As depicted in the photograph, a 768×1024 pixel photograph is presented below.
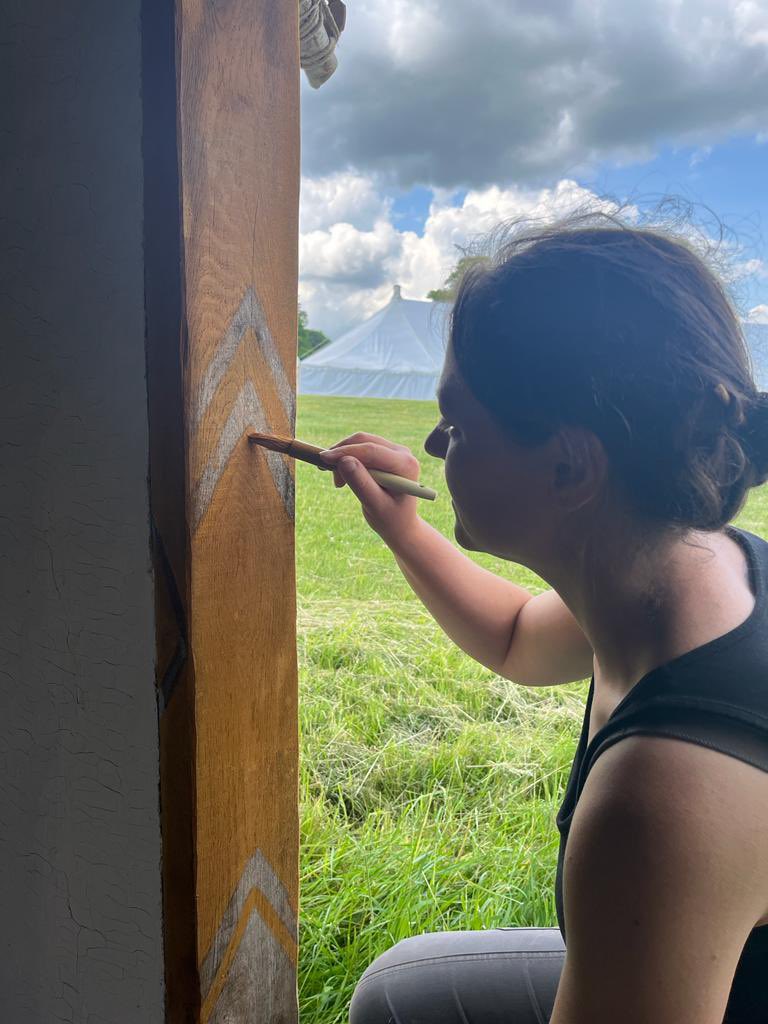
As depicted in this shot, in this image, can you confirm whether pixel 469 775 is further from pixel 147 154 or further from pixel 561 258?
pixel 147 154

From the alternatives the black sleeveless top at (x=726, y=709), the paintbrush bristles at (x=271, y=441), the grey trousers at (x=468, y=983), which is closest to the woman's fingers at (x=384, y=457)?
the paintbrush bristles at (x=271, y=441)

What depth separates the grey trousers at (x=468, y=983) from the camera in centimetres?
81

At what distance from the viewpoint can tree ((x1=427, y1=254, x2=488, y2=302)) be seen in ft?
2.04

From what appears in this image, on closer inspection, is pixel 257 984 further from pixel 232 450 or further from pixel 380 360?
pixel 380 360

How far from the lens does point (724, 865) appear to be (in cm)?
40

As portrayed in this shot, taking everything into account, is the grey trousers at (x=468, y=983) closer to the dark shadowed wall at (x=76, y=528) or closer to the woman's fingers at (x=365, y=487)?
the dark shadowed wall at (x=76, y=528)

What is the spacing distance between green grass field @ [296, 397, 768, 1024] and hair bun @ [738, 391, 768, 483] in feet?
0.57

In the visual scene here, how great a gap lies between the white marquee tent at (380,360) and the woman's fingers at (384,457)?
1024mm

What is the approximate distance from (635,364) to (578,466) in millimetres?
78

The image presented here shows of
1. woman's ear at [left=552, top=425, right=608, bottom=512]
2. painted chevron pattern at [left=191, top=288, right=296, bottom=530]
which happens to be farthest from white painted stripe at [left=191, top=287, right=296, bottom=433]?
woman's ear at [left=552, top=425, right=608, bottom=512]

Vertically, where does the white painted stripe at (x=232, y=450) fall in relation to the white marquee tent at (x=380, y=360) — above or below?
above

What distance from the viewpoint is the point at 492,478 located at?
60 cm

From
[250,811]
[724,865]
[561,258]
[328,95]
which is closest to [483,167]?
[328,95]

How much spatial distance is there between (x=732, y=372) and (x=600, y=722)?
0.30m
